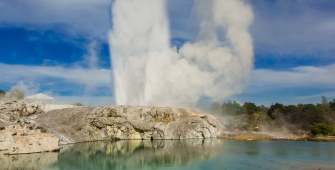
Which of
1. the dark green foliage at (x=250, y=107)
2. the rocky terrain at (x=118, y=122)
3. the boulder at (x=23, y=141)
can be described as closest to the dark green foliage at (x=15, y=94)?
the rocky terrain at (x=118, y=122)

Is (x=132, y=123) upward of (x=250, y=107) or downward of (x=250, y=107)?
downward

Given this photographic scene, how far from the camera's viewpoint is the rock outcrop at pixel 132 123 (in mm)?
40156

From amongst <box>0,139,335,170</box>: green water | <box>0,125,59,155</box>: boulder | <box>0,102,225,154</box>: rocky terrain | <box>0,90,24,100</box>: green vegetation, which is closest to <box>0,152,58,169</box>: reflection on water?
<box>0,139,335,170</box>: green water

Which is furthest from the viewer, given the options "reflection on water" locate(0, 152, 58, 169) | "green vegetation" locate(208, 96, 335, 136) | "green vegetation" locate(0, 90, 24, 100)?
"green vegetation" locate(0, 90, 24, 100)

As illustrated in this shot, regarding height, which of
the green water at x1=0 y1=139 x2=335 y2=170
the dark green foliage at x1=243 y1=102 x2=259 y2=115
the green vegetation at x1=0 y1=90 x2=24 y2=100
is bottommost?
the green water at x1=0 y1=139 x2=335 y2=170

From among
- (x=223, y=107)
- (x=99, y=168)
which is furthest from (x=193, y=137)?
(x=223, y=107)

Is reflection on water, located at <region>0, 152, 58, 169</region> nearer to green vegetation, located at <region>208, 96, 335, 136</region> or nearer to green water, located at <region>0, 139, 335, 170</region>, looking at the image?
green water, located at <region>0, 139, 335, 170</region>

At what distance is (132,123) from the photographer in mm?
41406

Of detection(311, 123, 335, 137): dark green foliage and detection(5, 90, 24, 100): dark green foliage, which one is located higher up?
detection(5, 90, 24, 100): dark green foliage

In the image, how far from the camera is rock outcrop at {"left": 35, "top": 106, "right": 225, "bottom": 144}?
132 feet

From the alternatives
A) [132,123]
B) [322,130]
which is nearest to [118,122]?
[132,123]

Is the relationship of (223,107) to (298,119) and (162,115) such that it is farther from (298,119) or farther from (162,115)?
(162,115)

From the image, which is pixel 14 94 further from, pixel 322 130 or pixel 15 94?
pixel 322 130

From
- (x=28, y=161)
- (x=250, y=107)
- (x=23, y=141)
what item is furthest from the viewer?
(x=250, y=107)
